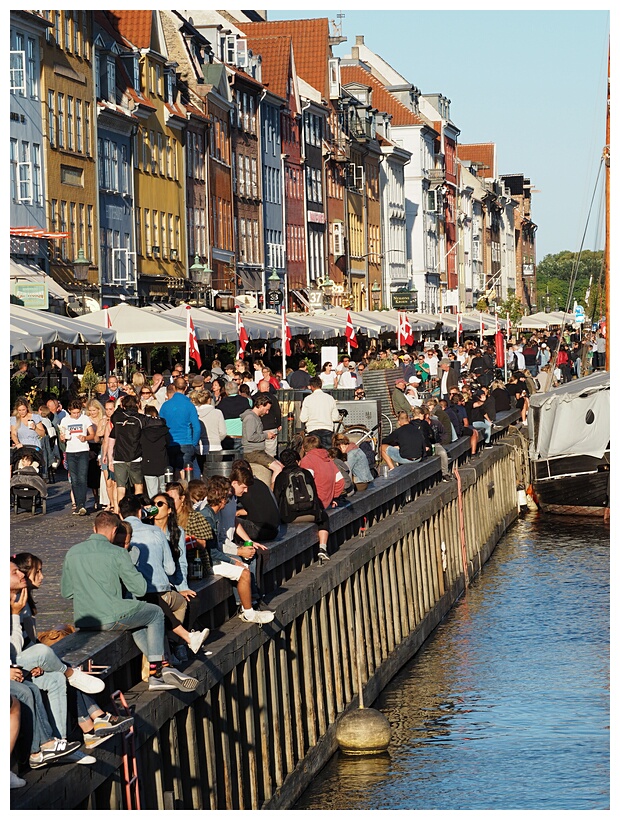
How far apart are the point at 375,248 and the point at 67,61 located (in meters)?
61.0

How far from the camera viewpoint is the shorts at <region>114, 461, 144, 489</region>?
77.0ft

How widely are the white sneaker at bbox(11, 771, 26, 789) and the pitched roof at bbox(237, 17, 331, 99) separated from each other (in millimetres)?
90269

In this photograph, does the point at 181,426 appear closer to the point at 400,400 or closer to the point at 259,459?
the point at 259,459

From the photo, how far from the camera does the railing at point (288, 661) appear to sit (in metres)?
12.9

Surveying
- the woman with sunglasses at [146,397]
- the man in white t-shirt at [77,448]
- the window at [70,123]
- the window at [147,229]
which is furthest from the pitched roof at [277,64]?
the man in white t-shirt at [77,448]

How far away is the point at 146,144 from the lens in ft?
202

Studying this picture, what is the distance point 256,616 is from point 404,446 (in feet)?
50.7

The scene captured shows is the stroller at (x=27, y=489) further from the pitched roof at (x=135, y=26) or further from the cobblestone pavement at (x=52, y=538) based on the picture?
the pitched roof at (x=135, y=26)

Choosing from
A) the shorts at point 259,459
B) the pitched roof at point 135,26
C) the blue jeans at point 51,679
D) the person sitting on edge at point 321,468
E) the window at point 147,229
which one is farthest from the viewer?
the pitched roof at point 135,26

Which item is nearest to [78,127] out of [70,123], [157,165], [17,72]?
[70,123]

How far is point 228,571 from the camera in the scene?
646 inches

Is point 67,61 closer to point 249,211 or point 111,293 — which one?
point 111,293

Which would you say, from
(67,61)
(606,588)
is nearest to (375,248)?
(67,61)

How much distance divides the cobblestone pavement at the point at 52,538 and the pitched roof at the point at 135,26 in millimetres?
37409
